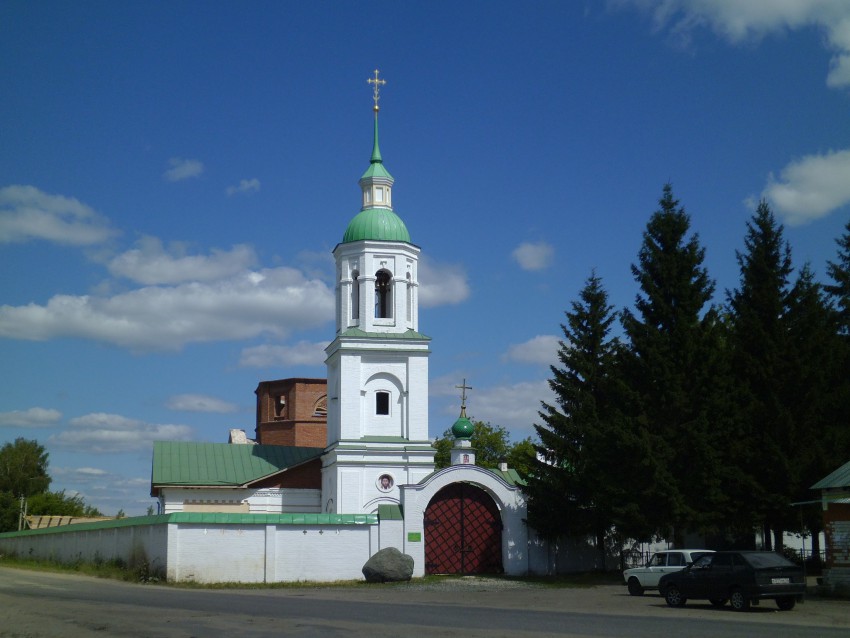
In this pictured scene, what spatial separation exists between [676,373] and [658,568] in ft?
22.7

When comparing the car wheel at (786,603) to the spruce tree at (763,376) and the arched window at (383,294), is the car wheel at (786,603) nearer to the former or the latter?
the spruce tree at (763,376)

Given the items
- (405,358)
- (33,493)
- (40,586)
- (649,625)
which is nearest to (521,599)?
(649,625)

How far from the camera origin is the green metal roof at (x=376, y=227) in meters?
39.7

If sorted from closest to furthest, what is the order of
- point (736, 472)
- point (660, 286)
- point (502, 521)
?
point (736, 472) → point (660, 286) → point (502, 521)

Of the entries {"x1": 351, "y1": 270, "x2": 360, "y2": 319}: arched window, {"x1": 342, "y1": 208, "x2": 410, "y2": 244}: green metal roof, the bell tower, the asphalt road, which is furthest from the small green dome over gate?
the asphalt road

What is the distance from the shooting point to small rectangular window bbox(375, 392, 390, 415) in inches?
1519

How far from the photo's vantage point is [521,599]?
23859 mm

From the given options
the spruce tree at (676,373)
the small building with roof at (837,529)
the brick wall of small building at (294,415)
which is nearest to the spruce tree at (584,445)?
the spruce tree at (676,373)

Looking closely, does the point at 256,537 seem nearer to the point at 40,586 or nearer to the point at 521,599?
the point at 40,586

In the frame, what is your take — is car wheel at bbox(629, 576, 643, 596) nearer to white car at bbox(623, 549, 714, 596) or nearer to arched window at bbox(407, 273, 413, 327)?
white car at bbox(623, 549, 714, 596)

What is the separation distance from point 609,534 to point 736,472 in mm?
6451

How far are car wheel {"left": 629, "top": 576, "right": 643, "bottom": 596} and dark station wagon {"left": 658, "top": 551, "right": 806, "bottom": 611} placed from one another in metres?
3.87

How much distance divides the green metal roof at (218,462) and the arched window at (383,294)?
249 inches

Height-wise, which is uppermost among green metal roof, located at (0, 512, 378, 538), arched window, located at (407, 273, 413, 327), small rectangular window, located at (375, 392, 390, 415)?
arched window, located at (407, 273, 413, 327)
